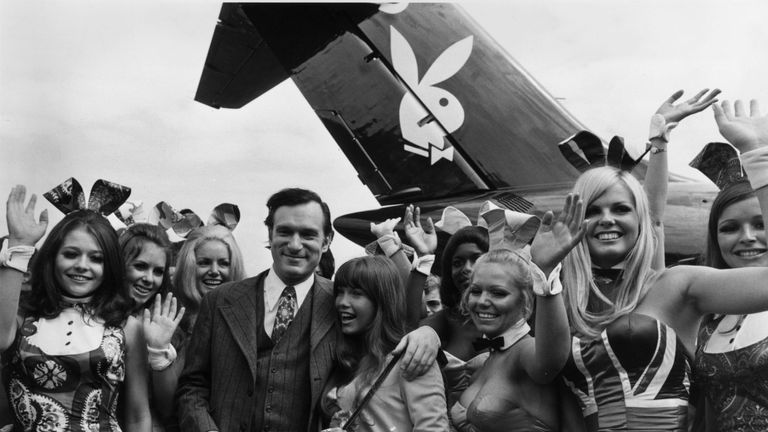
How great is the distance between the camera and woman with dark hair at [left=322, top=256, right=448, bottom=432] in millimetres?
3539

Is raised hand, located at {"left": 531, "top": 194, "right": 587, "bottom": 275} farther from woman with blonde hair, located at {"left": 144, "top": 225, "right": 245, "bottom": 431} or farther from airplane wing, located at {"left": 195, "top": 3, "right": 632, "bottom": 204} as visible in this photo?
airplane wing, located at {"left": 195, "top": 3, "right": 632, "bottom": 204}

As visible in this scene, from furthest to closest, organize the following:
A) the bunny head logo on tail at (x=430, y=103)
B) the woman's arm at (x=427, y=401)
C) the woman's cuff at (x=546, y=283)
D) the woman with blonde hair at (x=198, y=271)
Result: 1. the bunny head logo on tail at (x=430, y=103)
2. the woman with blonde hair at (x=198, y=271)
3. the woman's arm at (x=427, y=401)
4. the woman's cuff at (x=546, y=283)

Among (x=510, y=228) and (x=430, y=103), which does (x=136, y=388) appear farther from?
(x=430, y=103)

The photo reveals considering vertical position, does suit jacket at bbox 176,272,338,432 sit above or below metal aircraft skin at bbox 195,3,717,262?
below

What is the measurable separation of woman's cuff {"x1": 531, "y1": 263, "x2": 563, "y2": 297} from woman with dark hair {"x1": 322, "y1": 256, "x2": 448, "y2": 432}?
73 cm

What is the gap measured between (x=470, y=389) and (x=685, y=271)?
991mm

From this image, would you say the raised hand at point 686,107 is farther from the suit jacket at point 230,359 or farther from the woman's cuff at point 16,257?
the woman's cuff at point 16,257

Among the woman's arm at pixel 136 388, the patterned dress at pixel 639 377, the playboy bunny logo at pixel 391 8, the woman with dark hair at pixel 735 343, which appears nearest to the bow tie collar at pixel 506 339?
the patterned dress at pixel 639 377

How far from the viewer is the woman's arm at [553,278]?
10.0 ft

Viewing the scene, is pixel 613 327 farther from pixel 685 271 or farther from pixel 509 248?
pixel 509 248

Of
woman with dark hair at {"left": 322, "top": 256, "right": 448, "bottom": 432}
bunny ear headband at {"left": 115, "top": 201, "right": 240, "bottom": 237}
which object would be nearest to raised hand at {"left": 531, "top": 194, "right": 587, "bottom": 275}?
woman with dark hair at {"left": 322, "top": 256, "right": 448, "bottom": 432}

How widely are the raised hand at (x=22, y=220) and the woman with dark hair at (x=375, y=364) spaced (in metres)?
1.33

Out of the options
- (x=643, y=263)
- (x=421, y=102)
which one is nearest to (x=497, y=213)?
(x=643, y=263)

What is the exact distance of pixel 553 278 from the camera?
309 centimetres
